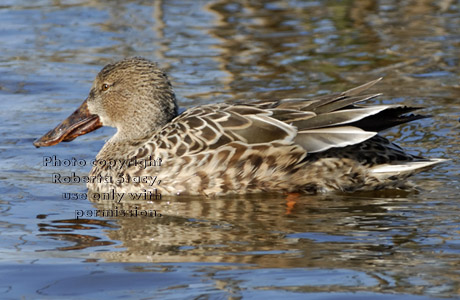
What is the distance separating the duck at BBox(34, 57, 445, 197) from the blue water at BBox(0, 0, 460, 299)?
0.16m

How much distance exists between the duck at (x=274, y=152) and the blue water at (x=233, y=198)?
6.4 inches

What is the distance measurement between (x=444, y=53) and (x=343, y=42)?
1353 millimetres

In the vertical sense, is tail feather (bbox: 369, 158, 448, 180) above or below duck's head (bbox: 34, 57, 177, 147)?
below

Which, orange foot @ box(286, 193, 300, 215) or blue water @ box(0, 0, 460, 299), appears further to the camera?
orange foot @ box(286, 193, 300, 215)

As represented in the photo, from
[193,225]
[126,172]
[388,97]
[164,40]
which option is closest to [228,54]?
[164,40]

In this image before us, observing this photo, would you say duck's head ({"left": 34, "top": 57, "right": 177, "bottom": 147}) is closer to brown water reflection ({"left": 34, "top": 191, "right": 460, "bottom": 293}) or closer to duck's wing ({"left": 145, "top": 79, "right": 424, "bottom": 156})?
duck's wing ({"left": 145, "top": 79, "right": 424, "bottom": 156})

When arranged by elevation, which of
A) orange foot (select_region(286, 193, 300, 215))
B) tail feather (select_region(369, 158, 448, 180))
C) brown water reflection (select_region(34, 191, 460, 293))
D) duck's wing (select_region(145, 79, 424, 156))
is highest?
duck's wing (select_region(145, 79, 424, 156))

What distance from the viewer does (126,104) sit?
8430 millimetres

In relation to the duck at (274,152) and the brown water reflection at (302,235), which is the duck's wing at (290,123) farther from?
the brown water reflection at (302,235)

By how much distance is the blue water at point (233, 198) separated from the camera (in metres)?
5.43

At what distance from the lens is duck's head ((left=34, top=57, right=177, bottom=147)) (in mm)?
8312

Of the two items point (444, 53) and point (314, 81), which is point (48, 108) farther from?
point (444, 53)

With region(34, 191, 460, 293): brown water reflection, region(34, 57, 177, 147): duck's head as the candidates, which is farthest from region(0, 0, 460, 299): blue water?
region(34, 57, 177, 147): duck's head

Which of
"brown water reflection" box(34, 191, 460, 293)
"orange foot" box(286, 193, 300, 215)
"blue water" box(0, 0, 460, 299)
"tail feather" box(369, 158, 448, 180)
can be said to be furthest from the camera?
"tail feather" box(369, 158, 448, 180)
